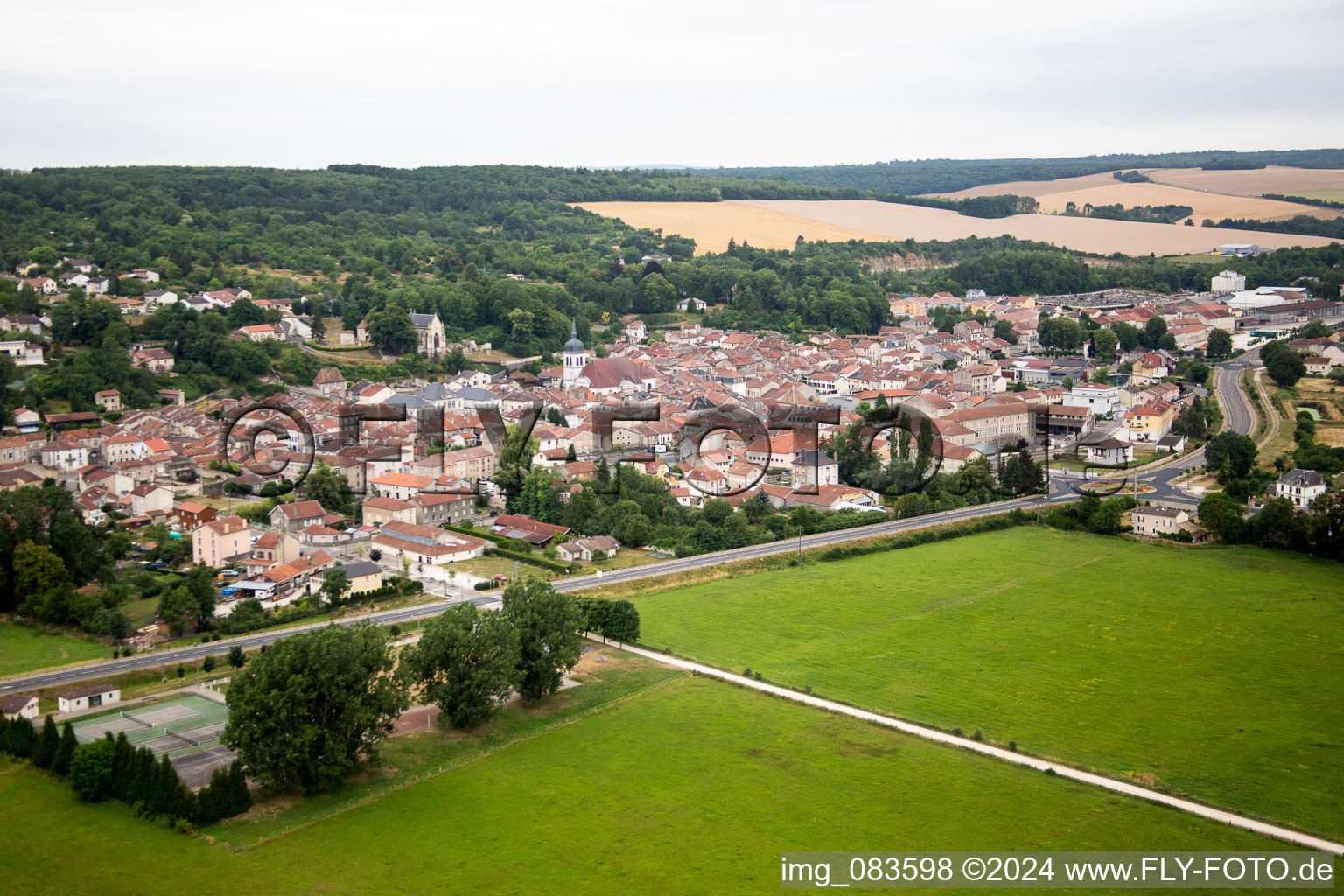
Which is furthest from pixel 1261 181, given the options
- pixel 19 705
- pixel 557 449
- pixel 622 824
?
pixel 19 705

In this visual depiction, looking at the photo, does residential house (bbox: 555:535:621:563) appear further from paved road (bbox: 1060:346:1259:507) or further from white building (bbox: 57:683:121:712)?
paved road (bbox: 1060:346:1259:507)

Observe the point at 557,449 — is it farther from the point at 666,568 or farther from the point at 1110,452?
the point at 1110,452

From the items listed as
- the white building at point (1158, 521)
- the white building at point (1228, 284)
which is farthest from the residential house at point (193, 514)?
the white building at point (1228, 284)

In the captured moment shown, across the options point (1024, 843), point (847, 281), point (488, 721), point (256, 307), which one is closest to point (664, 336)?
point (847, 281)

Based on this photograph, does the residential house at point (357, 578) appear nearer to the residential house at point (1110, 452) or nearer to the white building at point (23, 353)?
the white building at point (23, 353)

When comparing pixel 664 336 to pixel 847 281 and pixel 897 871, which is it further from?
pixel 897 871

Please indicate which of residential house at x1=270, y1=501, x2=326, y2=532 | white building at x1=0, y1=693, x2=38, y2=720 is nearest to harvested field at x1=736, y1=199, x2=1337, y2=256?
residential house at x1=270, y1=501, x2=326, y2=532
